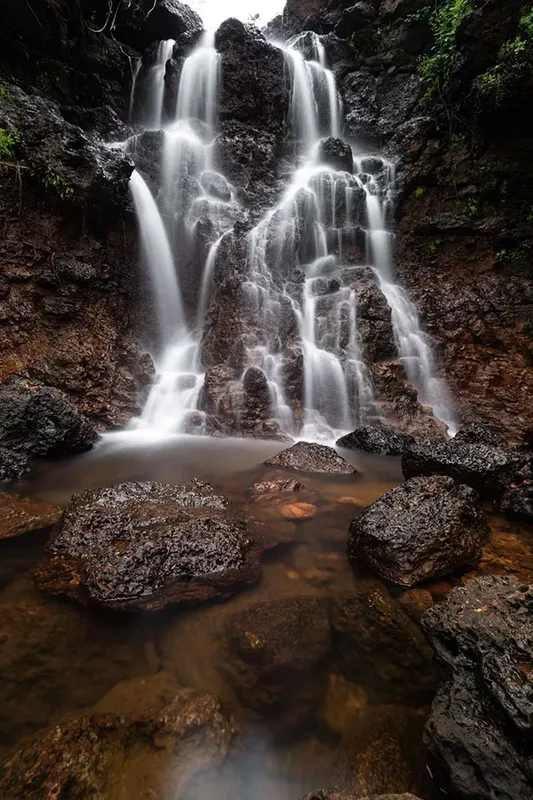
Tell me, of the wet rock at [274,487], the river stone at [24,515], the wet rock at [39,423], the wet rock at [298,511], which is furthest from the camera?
the wet rock at [39,423]

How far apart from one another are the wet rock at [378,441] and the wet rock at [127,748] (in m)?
5.53

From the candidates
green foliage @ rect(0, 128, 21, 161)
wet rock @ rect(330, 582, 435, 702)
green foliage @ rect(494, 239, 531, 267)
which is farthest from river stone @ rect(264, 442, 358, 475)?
green foliage @ rect(0, 128, 21, 161)

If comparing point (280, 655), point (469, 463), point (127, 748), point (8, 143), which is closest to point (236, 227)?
point (8, 143)

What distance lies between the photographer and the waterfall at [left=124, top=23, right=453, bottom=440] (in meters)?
8.81

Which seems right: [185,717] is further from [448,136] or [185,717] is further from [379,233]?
[448,136]

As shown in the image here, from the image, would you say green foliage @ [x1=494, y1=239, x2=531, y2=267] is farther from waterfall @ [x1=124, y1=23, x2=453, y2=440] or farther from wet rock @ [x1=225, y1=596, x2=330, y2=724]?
wet rock @ [x1=225, y1=596, x2=330, y2=724]

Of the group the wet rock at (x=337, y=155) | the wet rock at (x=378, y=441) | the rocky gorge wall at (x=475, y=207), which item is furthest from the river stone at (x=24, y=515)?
the wet rock at (x=337, y=155)

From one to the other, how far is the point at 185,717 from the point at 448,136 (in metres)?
14.8

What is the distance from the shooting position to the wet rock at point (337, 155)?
1431 cm

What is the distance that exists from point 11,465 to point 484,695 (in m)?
5.78

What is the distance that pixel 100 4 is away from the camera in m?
12.9

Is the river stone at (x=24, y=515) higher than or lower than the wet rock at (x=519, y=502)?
lower

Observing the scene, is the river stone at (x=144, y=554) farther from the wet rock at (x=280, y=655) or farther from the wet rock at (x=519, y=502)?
the wet rock at (x=519, y=502)

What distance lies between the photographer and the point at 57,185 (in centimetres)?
836
